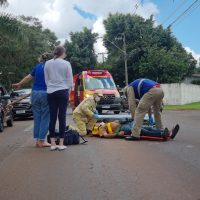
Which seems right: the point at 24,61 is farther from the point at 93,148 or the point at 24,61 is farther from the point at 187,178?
the point at 187,178

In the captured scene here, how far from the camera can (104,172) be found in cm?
733

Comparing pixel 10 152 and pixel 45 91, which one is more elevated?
pixel 45 91

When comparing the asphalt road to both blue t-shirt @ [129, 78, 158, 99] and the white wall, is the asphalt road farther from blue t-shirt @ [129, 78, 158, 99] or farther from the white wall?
the white wall

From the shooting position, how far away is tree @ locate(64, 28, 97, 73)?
6159cm

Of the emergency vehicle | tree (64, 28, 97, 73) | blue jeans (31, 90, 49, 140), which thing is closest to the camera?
blue jeans (31, 90, 49, 140)

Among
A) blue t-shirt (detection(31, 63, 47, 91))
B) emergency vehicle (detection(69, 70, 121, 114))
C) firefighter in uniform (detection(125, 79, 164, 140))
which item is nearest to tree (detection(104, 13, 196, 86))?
emergency vehicle (detection(69, 70, 121, 114))

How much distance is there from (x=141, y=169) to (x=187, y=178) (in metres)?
0.95

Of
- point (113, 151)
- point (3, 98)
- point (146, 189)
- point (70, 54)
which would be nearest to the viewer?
point (146, 189)

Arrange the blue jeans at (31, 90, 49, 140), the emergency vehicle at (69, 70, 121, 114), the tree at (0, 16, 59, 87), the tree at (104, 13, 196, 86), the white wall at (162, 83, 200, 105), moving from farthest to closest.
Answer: the tree at (104, 13, 196, 86) < the tree at (0, 16, 59, 87) < the white wall at (162, 83, 200, 105) < the emergency vehicle at (69, 70, 121, 114) < the blue jeans at (31, 90, 49, 140)

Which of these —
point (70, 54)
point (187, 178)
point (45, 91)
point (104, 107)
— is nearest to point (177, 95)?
point (104, 107)

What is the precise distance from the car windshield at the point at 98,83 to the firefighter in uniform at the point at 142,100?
41.0 ft

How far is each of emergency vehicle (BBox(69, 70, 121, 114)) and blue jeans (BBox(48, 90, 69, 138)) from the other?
13561 mm

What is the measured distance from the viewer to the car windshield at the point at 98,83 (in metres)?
24.7

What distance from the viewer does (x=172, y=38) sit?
58125 mm
